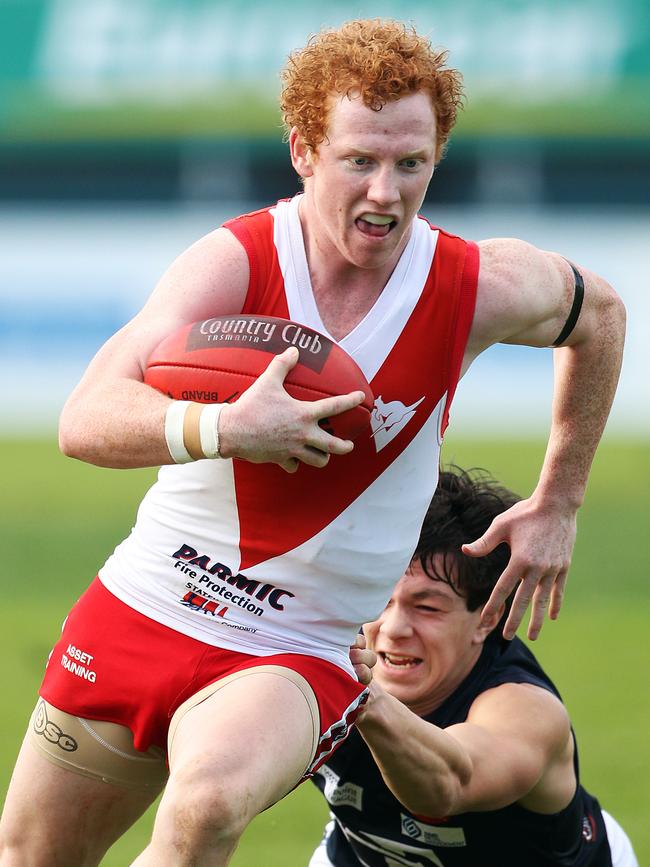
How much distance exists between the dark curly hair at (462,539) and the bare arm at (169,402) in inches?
54.2

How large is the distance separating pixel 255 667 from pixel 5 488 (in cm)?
1056

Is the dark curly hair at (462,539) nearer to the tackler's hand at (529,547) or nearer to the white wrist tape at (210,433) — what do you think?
the tackler's hand at (529,547)

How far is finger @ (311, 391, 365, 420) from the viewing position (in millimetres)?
3326

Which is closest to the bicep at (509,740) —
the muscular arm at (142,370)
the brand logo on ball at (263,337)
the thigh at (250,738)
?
the thigh at (250,738)

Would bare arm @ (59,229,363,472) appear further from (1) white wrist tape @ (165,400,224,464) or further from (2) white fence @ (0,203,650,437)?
(2) white fence @ (0,203,650,437)

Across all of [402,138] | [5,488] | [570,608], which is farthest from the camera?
[5,488]

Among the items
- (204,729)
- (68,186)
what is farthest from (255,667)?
(68,186)

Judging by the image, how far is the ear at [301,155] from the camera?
3.90 meters

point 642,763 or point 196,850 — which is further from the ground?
point 196,850

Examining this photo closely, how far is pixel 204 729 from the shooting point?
11.7 ft

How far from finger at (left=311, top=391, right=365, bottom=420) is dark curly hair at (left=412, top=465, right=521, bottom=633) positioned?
57.7 inches

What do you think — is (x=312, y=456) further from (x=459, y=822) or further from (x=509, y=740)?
(x=459, y=822)

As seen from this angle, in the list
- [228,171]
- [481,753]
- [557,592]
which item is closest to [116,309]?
[228,171]

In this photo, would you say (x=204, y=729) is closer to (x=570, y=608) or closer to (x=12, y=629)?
(x=12, y=629)
